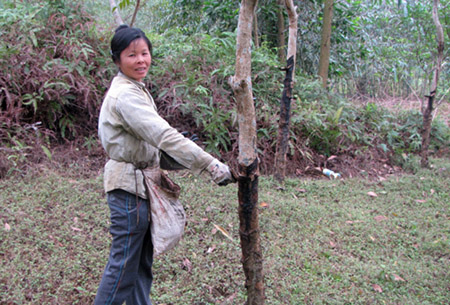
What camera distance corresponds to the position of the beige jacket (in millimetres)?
1814

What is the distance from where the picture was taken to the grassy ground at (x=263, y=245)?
2.86m

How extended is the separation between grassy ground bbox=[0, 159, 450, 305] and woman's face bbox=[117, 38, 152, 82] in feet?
5.55

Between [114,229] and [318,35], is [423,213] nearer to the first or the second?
[114,229]

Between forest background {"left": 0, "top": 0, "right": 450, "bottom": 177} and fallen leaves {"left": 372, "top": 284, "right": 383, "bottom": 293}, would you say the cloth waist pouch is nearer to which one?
fallen leaves {"left": 372, "top": 284, "right": 383, "bottom": 293}

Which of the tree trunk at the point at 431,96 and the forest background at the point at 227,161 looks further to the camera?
the tree trunk at the point at 431,96

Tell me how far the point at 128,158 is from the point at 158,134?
284 millimetres

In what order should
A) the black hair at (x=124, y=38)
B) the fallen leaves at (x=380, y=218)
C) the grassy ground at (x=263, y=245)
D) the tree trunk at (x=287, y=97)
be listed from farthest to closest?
the tree trunk at (x=287, y=97), the fallen leaves at (x=380, y=218), the grassy ground at (x=263, y=245), the black hair at (x=124, y=38)

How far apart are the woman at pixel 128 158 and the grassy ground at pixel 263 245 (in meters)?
0.86

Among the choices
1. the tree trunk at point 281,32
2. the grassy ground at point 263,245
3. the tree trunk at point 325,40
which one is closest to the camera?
the grassy ground at point 263,245

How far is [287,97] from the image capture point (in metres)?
4.83

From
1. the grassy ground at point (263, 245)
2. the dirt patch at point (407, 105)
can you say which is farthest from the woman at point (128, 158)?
the dirt patch at point (407, 105)

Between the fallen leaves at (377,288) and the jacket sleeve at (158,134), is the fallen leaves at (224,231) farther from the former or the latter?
the jacket sleeve at (158,134)

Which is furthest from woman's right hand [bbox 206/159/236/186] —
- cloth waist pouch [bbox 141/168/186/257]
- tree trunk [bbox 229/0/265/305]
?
cloth waist pouch [bbox 141/168/186/257]

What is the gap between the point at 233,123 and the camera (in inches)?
219
